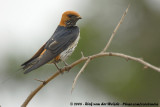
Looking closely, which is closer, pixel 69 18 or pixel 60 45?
pixel 60 45

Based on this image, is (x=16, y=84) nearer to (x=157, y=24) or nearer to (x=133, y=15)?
(x=133, y=15)

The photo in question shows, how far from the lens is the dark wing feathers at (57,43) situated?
4858 millimetres

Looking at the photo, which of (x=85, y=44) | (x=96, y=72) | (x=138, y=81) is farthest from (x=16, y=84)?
(x=138, y=81)

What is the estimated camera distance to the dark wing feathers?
4.86m

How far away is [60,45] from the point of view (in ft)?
17.4

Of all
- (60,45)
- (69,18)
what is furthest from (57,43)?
(69,18)

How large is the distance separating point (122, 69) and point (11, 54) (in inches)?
124

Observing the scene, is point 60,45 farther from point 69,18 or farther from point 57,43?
point 69,18

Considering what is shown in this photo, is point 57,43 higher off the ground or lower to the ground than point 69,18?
lower

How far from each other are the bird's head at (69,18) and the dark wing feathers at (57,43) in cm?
7

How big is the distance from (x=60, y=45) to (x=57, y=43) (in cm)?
5

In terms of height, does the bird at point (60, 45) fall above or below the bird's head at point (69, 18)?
below

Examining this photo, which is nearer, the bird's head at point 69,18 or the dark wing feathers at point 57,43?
the dark wing feathers at point 57,43

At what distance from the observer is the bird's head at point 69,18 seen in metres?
5.48
